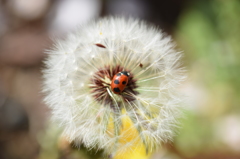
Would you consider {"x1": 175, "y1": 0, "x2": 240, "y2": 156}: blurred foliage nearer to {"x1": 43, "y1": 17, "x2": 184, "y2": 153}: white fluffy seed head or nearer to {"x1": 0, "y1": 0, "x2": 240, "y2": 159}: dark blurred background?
{"x1": 0, "y1": 0, "x2": 240, "y2": 159}: dark blurred background

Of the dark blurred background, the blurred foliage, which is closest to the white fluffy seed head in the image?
the dark blurred background

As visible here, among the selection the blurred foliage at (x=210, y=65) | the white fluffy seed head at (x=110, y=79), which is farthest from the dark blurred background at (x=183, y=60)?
the white fluffy seed head at (x=110, y=79)

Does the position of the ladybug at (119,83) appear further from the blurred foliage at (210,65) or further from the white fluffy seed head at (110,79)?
the blurred foliage at (210,65)

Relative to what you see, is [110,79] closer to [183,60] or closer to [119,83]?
[119,83]

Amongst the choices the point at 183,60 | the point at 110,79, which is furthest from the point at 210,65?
the point at 110,79

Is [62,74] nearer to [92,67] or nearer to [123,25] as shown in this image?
[92,67]

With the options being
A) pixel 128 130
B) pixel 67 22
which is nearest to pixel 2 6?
pixel 67 22
